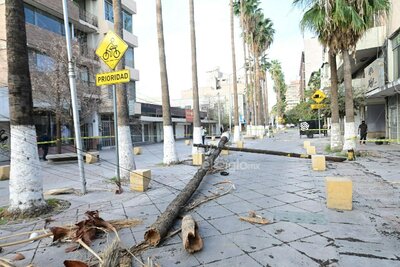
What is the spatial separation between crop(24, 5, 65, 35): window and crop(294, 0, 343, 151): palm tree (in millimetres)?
16489

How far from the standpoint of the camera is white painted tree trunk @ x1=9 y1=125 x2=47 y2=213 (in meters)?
5.37

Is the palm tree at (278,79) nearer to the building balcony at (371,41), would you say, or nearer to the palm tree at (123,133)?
the building balcony at (371,41)

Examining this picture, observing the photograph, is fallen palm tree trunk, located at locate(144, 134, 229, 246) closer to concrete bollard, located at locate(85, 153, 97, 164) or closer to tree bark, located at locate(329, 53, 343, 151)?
concrete bollard, located at locate(85, 153, 97, 164)

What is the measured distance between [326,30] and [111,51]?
32.6ft

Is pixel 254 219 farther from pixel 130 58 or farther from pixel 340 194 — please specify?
pixel 130 58

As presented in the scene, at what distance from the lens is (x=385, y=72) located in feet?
52.2

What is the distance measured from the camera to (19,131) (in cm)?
541

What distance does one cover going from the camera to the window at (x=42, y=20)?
740 inches

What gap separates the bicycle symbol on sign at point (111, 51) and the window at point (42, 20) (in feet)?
49.3

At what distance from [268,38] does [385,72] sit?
23.1 metres

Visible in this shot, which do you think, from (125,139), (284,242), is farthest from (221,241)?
(125,139)

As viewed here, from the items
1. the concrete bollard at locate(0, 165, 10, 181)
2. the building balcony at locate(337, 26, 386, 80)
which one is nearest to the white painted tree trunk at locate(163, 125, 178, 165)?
the concrete bollard at locate(0, 165, 10, 181)

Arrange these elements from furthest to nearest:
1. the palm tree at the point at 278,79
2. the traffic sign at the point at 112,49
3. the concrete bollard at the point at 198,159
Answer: the palm tree at the point at 278,79 → the concrete bollard at the point at 198,159 → the traffic sign at the point at 112,49

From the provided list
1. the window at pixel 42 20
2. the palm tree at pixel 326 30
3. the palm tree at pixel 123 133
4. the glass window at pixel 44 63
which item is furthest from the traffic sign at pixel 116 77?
the window at pixel 42 20
